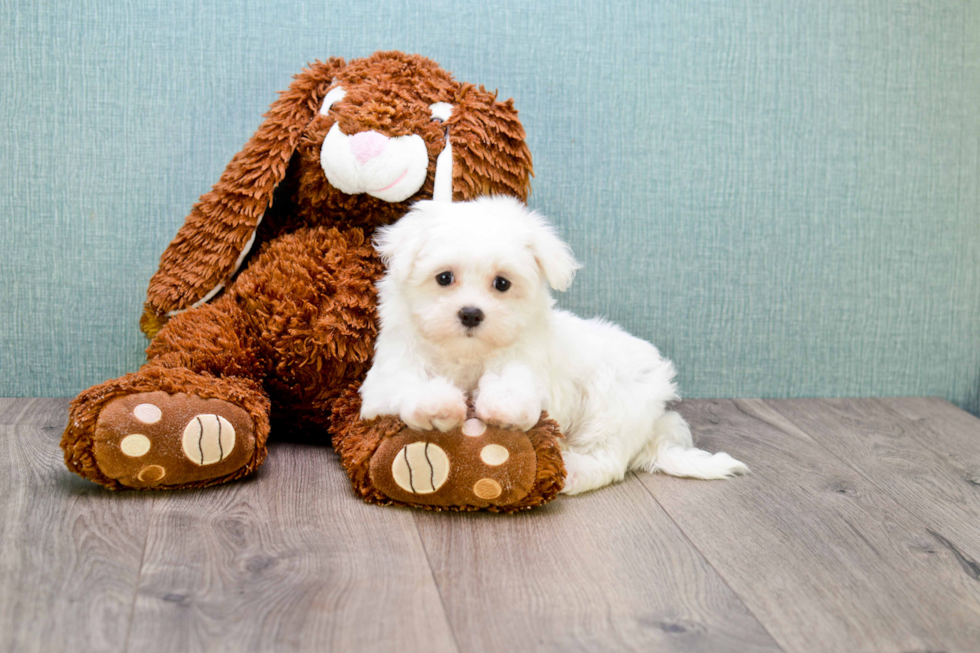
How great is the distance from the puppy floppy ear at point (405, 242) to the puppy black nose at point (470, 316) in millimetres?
108

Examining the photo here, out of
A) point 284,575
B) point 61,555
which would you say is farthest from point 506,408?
point 61,555

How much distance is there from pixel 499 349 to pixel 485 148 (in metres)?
0.39

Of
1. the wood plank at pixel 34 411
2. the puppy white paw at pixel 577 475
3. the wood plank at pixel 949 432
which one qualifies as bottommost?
the wood plank at pixel 949 432

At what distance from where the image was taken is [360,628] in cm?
101

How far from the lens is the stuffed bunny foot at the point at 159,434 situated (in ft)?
4.26

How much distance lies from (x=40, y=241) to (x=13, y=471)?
0.56 metres

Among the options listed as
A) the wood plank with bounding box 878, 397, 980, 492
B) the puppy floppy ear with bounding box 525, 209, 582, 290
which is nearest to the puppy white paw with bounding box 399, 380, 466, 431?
the puppy floppy ear with bounding box 525, 209, 582, 290

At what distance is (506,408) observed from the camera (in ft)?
4.27

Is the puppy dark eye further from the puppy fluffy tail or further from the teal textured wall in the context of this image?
the teal textured wall

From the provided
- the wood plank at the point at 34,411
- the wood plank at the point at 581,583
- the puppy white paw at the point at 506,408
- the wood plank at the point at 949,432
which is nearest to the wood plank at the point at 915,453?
the wood plank at the point at 949,432

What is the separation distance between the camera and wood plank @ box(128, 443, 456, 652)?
39.2 inches

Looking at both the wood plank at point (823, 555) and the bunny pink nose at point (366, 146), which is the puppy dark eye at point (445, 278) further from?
the wood plank at point (823, 555)

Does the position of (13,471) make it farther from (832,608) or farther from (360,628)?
(832,608)

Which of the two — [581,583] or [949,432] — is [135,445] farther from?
[949,432]
